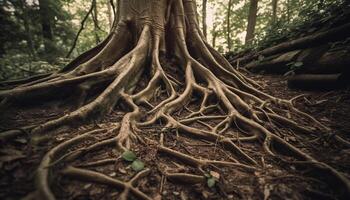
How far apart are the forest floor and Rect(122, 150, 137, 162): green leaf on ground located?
0.06 metres

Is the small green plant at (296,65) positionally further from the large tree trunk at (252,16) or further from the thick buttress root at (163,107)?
the large tree trunk at (252,16)

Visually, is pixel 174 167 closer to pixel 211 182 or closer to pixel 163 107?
pixel 211 182

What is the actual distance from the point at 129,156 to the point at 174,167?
1.49 ft

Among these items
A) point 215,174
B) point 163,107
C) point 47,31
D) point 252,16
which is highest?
point 252,16

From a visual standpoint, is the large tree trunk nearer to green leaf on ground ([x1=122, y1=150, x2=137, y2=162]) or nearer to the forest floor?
the forest floor

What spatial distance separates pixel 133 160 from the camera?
1.87 m

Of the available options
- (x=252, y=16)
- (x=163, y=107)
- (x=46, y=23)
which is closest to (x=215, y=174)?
(x=163, y=107)

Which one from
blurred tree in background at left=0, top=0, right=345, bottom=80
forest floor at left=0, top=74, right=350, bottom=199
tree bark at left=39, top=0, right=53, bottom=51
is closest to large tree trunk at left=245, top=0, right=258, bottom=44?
blurred tree in background at left=0, top=0, right=345, bottom=80

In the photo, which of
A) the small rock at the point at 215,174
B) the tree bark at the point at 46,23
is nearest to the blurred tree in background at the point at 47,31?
the tree bark at the point at 46,23

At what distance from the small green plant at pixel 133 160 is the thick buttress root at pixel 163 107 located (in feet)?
0.22

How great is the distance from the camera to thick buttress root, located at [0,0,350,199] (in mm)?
1803

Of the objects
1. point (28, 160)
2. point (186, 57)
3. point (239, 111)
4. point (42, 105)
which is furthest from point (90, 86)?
point (239, 111)

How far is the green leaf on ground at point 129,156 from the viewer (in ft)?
6.09

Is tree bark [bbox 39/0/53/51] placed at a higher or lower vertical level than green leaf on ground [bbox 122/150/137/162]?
higher
